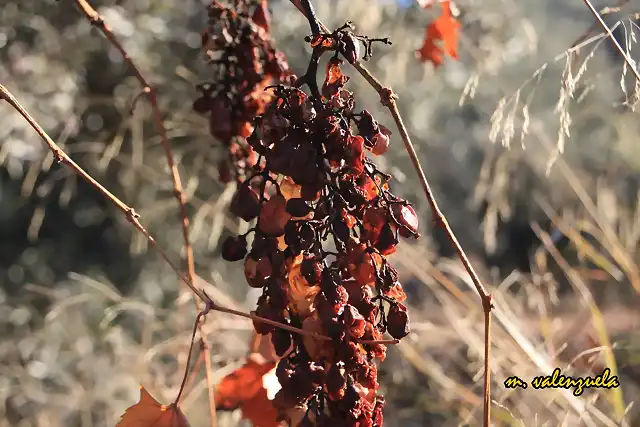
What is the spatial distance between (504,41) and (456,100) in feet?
1.35

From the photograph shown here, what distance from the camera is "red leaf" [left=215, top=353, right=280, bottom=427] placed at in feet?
1.69

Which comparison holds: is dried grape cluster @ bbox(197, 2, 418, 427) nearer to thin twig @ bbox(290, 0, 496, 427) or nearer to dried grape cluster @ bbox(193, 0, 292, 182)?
thin twig @ bbox(290, 0, 496, 427)

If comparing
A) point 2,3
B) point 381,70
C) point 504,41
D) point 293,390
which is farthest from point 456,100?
point 293,390

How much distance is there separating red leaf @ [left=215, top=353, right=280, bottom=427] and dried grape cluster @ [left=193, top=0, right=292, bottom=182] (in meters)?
0.16

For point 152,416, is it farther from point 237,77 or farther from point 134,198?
point 134,198

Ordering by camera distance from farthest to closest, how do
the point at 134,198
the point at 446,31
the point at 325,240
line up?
the point at 134,198, the point at 446,31, the point at 325,240

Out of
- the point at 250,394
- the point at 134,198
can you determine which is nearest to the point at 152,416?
the point at 250,394

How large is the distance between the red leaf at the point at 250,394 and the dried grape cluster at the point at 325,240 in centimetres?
12

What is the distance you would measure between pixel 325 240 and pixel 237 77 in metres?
0.24

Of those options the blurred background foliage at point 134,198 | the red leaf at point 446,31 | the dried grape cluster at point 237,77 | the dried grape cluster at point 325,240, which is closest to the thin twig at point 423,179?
the dried grape cluster at point 325,240

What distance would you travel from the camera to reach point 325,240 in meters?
0.38

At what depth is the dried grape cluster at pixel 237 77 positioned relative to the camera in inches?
21.5
